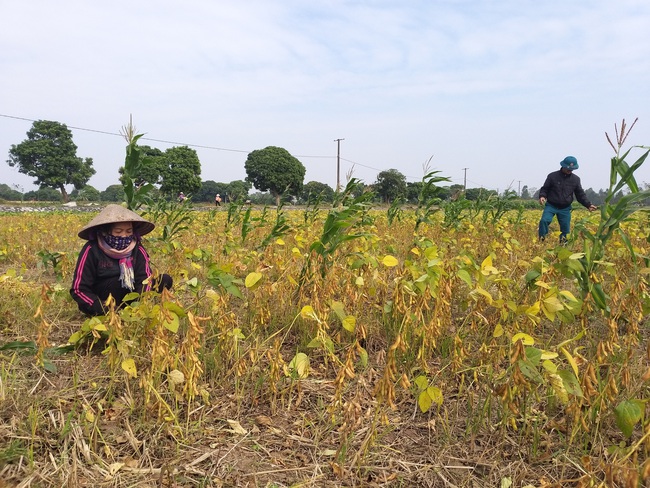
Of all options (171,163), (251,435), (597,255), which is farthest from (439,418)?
(171,163)

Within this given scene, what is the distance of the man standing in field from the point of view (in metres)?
6.09

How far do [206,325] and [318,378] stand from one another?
2.66 ft

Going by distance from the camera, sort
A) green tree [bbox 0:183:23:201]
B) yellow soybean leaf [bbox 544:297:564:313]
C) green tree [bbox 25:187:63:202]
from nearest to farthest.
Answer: yellow soybean leaf [bbox 544:297:564:313]
green tree [bbox 25:187:63:202]
green tree [bbox 0:183:23:201]

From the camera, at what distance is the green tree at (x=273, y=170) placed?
1946 inches

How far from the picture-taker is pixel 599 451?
1.55 m

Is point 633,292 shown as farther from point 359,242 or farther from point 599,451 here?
point 359,242

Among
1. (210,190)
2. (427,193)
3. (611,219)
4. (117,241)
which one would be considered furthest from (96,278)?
(210,190)

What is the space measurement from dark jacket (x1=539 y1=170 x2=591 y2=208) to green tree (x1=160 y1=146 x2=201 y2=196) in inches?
1676

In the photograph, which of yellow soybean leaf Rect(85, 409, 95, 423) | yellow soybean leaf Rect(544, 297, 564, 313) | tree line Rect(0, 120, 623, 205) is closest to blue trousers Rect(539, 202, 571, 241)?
yellow soybean leaf Rect(544, 297, 564, 313)

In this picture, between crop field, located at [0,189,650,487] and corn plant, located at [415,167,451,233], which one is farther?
corn plant, located at [415,167,451,233]

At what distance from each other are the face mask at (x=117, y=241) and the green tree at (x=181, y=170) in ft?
144

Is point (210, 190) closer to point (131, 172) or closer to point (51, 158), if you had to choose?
point (51, 158)

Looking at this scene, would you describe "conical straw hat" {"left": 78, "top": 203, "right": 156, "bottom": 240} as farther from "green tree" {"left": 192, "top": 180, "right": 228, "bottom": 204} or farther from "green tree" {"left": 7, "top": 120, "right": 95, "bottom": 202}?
"green tree" {"left": 192, "top": 180, "right": 228, "bottom": 204}

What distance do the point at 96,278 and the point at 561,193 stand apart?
243 inches
